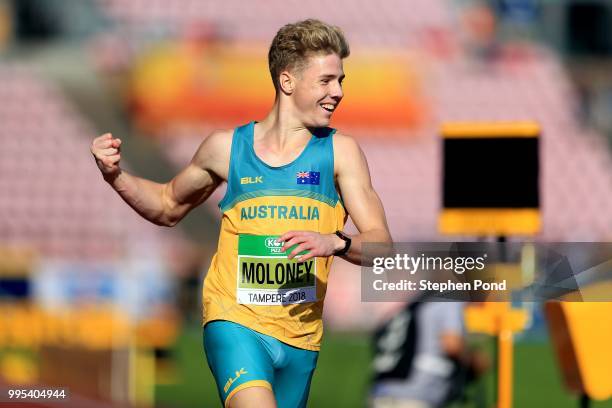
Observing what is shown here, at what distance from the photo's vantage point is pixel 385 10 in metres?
27.4

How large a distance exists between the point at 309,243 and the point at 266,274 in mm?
503

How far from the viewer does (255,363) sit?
4.25m

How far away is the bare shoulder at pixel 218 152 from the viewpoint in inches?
176

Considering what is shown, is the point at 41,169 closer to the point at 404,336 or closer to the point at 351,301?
the point at 351,301

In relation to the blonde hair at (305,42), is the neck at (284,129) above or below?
below

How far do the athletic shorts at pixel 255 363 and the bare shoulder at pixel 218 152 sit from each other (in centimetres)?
59

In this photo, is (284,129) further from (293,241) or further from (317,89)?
(293,241)

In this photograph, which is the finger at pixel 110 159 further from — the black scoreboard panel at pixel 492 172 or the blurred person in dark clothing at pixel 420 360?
the blurred person in dark clothing at pixel 420 360

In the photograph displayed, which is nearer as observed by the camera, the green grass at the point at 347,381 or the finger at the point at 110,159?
the finger at the point at 110,159

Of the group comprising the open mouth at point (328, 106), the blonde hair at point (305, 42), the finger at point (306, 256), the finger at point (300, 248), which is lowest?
the finger at point (306, 256)

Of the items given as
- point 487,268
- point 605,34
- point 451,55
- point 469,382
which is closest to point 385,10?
point 451,55

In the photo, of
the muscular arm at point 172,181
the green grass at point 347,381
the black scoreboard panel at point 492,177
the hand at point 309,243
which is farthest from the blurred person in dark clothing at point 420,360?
the hand at point 309,243

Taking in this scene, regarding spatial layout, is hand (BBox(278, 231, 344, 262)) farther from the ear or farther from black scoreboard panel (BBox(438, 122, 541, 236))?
black scoreboard panel (BBox(438, 122, 541, 236))

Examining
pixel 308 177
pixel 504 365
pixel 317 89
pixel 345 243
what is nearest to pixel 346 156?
pixel 308 177
